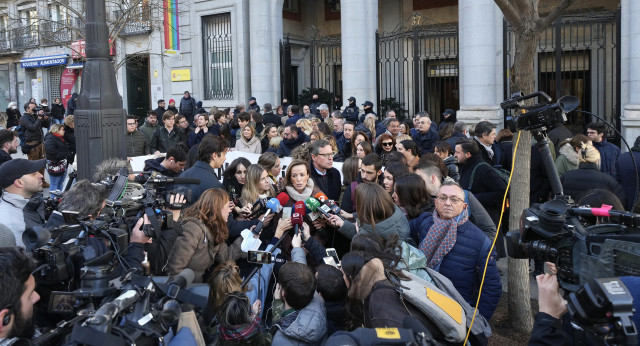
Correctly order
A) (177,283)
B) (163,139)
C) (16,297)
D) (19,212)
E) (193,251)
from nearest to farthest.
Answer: (16,297)
(177,283)
(193,251)
(19,212)
(163,139)

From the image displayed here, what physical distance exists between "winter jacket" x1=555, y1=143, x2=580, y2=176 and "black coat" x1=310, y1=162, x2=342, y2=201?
3065 millimetres

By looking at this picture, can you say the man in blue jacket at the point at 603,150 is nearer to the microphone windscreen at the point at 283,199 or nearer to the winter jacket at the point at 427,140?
the winter jacket at the point at 427,140

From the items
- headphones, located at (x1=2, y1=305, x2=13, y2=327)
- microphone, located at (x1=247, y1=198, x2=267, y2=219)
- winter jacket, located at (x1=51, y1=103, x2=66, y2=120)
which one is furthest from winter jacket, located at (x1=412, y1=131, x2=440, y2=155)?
winter jacket, located at (x1=51, y1=103, x2=66, y2=120)

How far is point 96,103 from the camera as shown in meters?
6.57

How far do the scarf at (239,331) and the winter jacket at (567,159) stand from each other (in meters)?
5.12

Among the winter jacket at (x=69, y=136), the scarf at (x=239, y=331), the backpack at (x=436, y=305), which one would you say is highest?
the winter jacket at (x=69, y=136)

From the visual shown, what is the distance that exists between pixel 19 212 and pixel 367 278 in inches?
121

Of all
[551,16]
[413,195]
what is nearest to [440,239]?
[413,195]

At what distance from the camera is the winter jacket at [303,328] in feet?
10.9

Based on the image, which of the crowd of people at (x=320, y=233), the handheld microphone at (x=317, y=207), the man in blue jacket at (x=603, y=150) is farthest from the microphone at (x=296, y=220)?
the man in blue jacket at (x=603, y=150)

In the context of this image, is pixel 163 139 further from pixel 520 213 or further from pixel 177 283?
pixel 177 283

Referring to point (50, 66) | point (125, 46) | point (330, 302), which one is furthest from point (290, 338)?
point (50, 66)

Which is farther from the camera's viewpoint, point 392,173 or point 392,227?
point 392,173

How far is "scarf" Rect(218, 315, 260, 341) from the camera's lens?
13.0 ft
